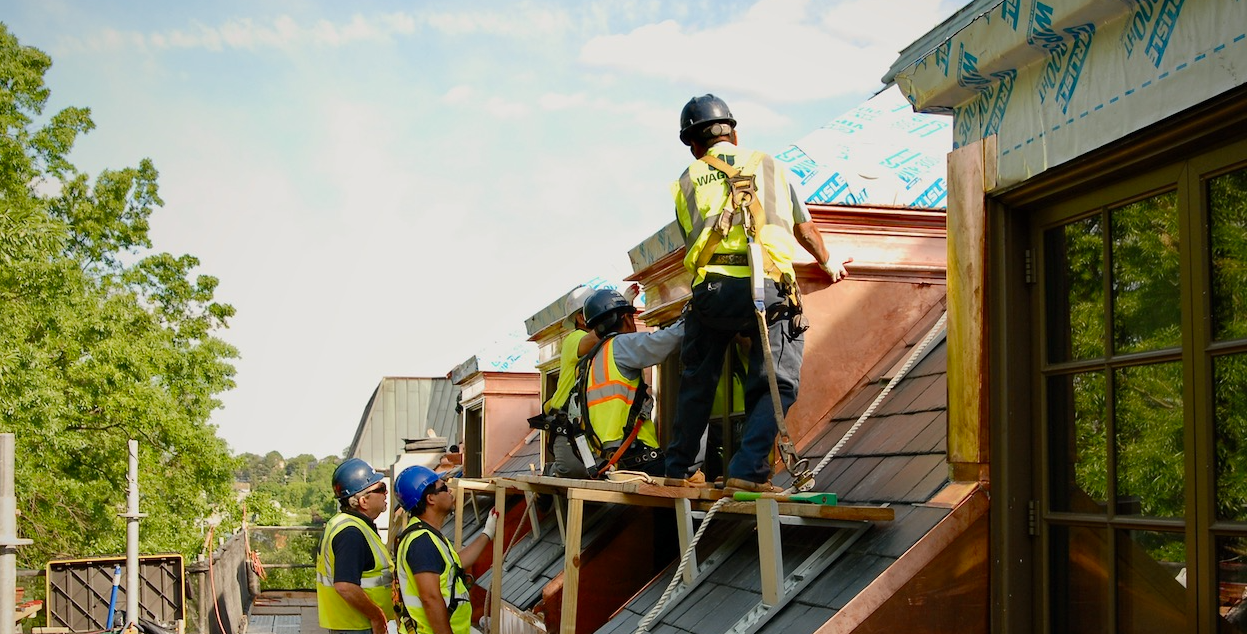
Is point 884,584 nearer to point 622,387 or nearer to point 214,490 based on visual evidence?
point 622,387

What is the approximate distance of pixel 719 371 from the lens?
6.20 m

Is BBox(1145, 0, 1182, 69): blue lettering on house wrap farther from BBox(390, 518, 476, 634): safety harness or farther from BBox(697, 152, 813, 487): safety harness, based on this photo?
BBox(390, 518, 476, 634): safety harness

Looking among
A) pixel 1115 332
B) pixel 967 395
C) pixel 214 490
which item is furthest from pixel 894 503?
pixel 214 490

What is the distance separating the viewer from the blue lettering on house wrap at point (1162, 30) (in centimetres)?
367

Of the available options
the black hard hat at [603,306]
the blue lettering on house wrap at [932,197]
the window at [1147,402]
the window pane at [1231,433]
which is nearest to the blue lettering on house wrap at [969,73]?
the window at [1147,402]

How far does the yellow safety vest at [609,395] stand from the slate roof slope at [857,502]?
0.99 metres

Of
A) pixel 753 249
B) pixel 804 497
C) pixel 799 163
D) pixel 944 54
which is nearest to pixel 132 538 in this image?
pixel 799 163

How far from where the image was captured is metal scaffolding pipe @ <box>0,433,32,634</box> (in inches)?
271

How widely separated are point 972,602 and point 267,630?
23426mm

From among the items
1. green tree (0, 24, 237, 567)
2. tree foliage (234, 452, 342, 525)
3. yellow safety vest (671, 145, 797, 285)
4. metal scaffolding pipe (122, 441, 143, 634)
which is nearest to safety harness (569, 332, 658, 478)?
yellow safety vest (671, 145, 797, 285)

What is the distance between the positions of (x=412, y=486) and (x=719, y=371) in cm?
159

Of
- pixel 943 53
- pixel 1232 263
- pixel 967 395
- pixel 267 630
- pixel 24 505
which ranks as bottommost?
pixel 267 630

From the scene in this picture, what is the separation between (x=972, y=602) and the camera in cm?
441

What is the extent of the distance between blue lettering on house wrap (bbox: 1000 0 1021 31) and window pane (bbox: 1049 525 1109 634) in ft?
5.39
